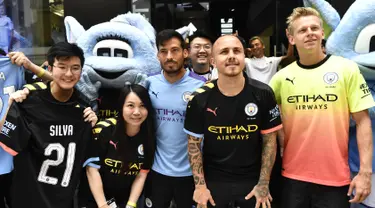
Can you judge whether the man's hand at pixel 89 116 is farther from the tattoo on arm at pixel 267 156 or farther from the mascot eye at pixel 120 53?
the tattoo on arm at pixel 267 156

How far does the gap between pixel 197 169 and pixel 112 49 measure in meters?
1.43

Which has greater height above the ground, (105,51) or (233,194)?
(105,51)

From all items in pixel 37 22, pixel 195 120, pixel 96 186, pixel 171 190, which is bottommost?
pixel 171 190

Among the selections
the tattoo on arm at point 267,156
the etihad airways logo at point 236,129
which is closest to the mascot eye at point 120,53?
the etihad airways logo at point 236,129

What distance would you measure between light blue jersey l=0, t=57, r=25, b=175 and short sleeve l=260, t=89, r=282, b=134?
204cm

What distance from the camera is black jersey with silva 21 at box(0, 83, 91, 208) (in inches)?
101

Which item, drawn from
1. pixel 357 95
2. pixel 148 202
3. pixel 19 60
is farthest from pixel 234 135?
pixel 19 60

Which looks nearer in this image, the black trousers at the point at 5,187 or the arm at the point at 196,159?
the arm at the point at 196,159

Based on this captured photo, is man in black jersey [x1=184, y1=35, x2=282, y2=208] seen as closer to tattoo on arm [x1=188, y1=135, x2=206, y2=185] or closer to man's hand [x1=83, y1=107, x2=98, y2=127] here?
tattoo on arm [x1=188, y1=135, x2=206, y2=185]

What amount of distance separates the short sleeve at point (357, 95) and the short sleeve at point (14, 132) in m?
2.28

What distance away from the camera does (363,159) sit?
8.15 ft

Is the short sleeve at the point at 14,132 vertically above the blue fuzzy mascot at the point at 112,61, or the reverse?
the blue fuzzy mascot at the point at 112,61

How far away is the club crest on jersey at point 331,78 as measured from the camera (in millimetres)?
2508

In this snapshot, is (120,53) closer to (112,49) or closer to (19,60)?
(112,49)
